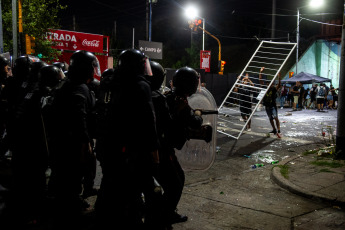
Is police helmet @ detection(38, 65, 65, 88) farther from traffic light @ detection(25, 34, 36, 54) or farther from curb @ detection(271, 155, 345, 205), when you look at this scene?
traffic light @ detection(25, 34, 36, 54)

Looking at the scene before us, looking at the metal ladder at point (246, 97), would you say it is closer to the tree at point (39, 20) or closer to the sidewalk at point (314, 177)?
the sidewalk at point (314, 177)

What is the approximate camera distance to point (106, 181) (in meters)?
2.85

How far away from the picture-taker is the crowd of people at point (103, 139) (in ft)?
9.13

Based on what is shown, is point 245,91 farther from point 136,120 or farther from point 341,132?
point 136,120

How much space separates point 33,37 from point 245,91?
36.1 ft

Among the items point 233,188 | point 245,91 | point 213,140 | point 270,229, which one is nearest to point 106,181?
point 213,140

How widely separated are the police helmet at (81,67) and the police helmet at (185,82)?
3.24 feet

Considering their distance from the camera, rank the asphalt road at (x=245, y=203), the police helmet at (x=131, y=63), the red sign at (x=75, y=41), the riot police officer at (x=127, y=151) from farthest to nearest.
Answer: the red sign at (x=75, y=41)
the asphalt road at (x=245, y=203)
the police helmet at (x=131, y=63)
the riot police officer at (x=127, y=151)

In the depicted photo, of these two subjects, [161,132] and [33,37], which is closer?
[161,132]

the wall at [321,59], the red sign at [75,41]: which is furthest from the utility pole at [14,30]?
the wall at [321,59]

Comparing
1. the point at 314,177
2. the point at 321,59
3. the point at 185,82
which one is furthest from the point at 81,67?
the point at 321,59

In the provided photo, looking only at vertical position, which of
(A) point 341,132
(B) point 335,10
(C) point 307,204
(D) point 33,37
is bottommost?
(C) point 307,204

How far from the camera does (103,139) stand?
2.94m

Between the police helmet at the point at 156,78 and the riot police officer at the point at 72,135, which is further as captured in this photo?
the police helmet at the point at 156,78
